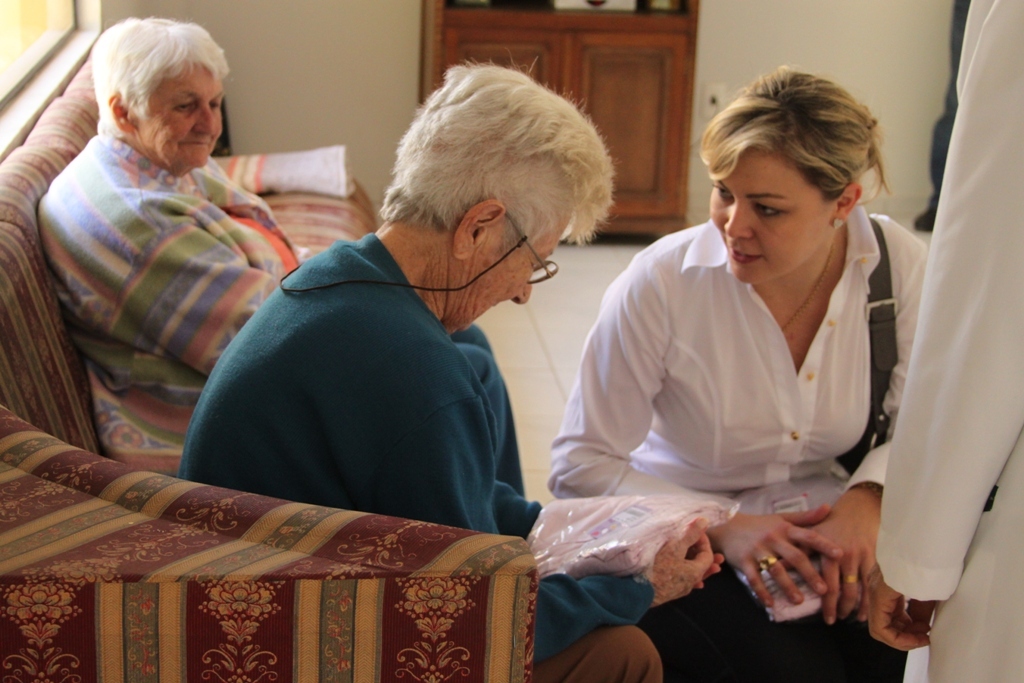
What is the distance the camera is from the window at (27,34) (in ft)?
9.26

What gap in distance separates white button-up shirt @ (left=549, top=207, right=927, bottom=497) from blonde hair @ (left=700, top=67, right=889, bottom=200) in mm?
161

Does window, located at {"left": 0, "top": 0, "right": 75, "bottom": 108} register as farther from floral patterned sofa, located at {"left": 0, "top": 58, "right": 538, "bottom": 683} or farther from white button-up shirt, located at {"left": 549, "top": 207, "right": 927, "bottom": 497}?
floral patterned sofa, located at {"left": 0, "top": 58, "right": 538, "bottom": 683}

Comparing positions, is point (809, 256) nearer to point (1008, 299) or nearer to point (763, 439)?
point (763, 439)

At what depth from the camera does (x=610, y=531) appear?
1.51 meters

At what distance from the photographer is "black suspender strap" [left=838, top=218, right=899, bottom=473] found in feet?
5.94

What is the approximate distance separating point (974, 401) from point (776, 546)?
2.16ft

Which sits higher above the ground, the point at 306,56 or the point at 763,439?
the point at 306,56

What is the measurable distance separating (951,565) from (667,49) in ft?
12.8

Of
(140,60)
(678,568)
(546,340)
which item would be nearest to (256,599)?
(678,568)

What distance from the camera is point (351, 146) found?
5121 millimetres

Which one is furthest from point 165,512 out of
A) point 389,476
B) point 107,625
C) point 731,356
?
point 731,356

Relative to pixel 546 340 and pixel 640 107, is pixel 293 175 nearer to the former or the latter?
pixel 546 340

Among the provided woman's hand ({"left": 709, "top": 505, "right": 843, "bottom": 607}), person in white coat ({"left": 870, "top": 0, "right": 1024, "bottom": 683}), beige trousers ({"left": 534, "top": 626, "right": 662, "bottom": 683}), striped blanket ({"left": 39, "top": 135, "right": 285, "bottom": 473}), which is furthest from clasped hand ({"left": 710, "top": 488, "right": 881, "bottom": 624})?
striped blanket ({"left": 39, "top": 135, "right": 285, "bottom": 473})

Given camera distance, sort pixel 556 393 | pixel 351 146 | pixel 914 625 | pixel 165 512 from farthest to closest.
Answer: pixel 351 146
pixel 556 393
pixel 914 625
pixel 165 512
